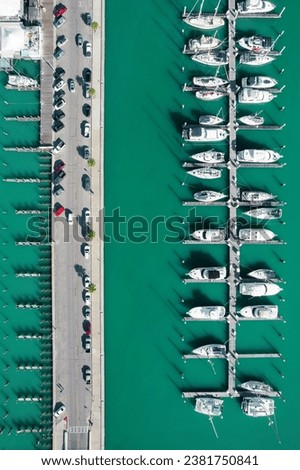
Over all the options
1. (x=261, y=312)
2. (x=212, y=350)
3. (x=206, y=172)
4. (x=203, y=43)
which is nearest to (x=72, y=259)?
(x=206, y=172)

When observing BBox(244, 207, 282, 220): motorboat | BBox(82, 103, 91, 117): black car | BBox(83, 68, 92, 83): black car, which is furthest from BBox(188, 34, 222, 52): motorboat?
BBox(244, 207, 282, 220): motorboat

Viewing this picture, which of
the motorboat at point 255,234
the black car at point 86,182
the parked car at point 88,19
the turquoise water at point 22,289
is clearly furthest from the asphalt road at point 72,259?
the motorboat at point 255,234

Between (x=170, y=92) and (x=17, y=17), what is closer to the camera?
(x=17, y=17)

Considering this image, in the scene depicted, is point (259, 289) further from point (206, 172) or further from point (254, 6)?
point (254, 6)
